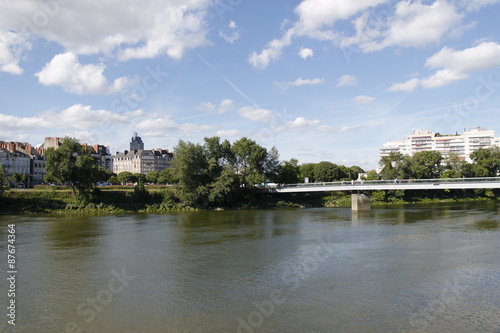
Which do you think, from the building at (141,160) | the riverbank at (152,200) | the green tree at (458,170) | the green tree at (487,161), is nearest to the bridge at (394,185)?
the riverbank at (152,200)

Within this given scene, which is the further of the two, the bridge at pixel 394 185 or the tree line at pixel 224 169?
the tree line at pixel 224 169

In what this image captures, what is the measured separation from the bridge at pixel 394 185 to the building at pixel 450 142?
93.0 meters

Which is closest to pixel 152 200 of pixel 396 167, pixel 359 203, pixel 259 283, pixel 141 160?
pixel 359 203

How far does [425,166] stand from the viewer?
84625 mm

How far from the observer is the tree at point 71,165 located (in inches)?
2277

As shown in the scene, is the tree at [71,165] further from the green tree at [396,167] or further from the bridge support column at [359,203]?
the green tree at [396,167]

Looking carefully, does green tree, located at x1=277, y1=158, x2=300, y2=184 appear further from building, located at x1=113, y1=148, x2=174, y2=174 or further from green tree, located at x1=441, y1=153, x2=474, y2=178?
building, located at x1=113, y1=148, x2=174, y2=174

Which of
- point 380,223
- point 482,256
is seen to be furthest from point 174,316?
point 380,223

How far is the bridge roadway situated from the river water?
24.4 metres

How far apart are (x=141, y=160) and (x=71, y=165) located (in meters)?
115

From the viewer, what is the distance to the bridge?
54.2 metres

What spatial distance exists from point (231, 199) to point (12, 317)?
185 ft

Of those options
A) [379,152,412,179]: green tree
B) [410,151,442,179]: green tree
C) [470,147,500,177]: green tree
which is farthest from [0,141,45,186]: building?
[470,147,500,177]: green tree

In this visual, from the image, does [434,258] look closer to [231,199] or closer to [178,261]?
[178,261]
